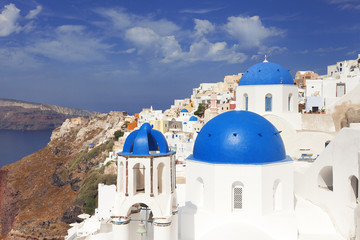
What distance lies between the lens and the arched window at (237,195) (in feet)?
32.8

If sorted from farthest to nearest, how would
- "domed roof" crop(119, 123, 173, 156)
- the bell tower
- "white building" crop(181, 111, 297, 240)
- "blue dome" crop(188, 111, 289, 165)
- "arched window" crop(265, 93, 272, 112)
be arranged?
"arched window" crop(265, 93, 272, 112)
"blue dome" crop(188, 111, 289, 165)
"white building" crop(181, 111, 297, 240)
"domed roof" crop(119, 123, 173, 156)
the bell tower

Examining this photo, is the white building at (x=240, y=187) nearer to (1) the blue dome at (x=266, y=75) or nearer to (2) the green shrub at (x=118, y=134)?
(1) the blue dome at (x=266, y=75)

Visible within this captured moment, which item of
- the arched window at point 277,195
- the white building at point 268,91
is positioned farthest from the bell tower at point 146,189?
the white building at point 268,91

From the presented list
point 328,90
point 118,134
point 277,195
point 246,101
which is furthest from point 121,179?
point 118,134

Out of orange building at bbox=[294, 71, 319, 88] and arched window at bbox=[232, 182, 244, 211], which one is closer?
arched window at bbox=[232, 182, 244, 211]

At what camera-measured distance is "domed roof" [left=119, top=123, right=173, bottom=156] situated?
341 inches

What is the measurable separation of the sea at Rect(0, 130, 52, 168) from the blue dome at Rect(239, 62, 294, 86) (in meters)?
69.2

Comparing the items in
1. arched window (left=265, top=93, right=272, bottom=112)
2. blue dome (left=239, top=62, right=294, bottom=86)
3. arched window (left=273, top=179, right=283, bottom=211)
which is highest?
blue dome (left=239, top=62, right=294, bottom=86)

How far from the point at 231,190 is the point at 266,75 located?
1043 centimetres

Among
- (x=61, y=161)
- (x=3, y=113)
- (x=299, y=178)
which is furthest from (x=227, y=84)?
(x=3, y=113)

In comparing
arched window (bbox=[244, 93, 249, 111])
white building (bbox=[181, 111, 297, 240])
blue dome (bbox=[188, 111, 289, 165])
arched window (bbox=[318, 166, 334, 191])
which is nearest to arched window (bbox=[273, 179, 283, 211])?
white building (bbox=[181, 111, 297, 240])

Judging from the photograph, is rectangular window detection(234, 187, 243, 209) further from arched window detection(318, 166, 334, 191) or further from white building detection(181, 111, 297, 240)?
arched window detection(318, 166, 334, 191)

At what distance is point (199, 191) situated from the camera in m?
10.8

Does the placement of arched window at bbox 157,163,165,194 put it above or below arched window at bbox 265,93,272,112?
below
